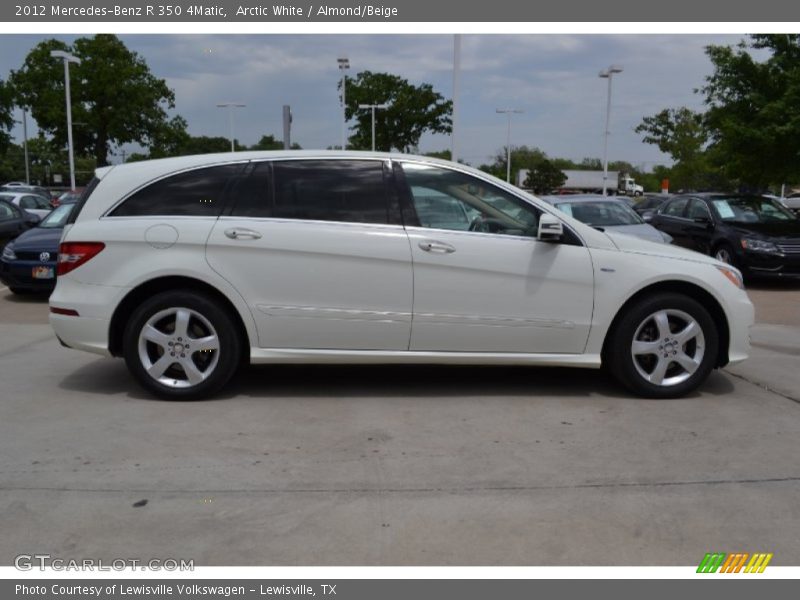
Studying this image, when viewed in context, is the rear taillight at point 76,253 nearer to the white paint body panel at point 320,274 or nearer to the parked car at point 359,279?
the parked car at point 359,279

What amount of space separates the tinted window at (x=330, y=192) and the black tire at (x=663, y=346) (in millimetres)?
1888

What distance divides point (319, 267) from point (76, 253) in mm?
1701

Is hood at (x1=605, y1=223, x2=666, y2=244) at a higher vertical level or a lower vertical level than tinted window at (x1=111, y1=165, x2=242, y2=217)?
lower

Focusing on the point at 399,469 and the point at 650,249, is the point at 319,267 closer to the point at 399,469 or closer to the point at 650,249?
the point at 399,469

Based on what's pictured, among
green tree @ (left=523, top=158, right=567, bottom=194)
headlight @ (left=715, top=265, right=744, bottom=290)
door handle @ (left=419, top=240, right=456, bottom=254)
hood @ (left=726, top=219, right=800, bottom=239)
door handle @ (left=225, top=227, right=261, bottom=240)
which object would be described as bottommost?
headlight @ (left=715, top=265, right=744, bottom=290)

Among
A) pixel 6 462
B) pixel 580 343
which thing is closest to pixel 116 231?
pixel 6 462

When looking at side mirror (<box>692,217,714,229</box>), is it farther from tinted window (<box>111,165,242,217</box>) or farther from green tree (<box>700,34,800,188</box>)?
tinted window (<box>111,165,242,217</box>)

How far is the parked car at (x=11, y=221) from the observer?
41.4 ft

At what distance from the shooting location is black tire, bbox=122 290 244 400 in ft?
17.0

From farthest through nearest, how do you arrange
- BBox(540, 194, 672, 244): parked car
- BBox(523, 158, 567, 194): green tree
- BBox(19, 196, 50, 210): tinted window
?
BBox(523, 158, 567, 194): green tree, BBox(19, 196, 50, 210): tinted window, BBox(540, 194, 672, 244): parked car

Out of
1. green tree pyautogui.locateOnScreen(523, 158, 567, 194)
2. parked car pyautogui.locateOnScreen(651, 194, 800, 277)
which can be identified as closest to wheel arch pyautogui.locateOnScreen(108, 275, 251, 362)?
parked car pyautogui.locateOnScreen(651, 194, 800, 277)

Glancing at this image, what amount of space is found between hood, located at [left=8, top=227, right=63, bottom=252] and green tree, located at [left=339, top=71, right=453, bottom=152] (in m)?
37.7

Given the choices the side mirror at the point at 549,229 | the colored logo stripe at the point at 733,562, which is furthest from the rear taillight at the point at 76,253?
the colored logo stripe at the point at 733,562
